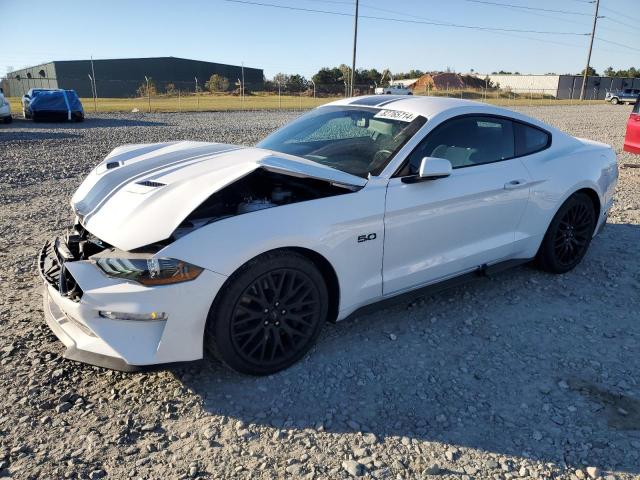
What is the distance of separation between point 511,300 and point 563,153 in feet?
4.69

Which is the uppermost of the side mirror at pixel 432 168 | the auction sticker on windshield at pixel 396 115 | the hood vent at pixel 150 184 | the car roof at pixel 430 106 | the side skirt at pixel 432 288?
the car roof at pixel 430 106

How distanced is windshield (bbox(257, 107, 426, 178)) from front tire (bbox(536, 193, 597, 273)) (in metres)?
1.80

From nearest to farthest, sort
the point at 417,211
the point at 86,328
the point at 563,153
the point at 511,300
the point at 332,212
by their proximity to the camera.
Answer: the point at 86,328
the point at 332,212
the point at 417,211
the point at 511,300
the point at 563,153

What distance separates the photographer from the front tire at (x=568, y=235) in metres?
4.57

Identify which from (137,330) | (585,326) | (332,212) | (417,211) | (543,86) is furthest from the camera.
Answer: (543,86)

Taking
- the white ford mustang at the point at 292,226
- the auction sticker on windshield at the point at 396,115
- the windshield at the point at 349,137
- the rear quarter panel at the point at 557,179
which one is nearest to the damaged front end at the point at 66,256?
the white ford mustang at the point at 292,226

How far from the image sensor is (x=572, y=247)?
477 centimetres

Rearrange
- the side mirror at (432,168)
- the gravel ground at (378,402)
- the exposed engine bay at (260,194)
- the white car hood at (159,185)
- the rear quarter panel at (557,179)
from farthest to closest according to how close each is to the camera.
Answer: the rear quarter panel at (557,179) < the side mirror at (432,168) < the exposed engine bay at (260,194) < the white car hood at (159,185) < the gravel ground at (378,402)

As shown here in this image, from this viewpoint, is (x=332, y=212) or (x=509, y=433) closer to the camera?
(x=509, y=433)

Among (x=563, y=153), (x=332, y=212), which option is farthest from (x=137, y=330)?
(x=563, y=153)

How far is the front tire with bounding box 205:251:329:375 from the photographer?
9.23ft

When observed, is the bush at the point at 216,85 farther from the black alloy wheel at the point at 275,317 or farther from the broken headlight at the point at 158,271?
the broken headlight at the point at 158,271

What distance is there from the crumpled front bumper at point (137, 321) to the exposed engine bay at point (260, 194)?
0.48 meters

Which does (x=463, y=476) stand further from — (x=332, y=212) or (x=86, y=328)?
(x=86, y=328)
